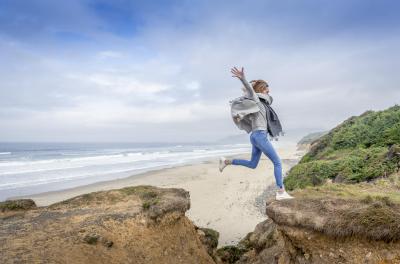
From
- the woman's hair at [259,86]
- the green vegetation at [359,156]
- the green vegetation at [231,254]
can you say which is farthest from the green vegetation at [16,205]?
the green vegetation at [359,156]


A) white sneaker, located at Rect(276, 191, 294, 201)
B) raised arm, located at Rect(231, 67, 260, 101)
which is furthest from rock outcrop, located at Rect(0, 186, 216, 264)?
raised arm, located at Rect(231, 67, 260, 101)

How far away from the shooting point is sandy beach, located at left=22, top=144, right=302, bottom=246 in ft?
40.6

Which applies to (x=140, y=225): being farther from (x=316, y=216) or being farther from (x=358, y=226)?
(x=358, y=226)

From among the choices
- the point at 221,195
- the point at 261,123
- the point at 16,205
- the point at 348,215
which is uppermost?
the point at 261,123

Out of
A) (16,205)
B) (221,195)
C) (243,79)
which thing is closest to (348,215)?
(243,79)

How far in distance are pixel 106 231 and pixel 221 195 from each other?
11.9 metres

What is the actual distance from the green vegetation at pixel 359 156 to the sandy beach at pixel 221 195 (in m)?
2.30

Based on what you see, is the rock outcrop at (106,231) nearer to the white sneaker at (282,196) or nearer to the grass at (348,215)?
the white sneaker at (282,196)

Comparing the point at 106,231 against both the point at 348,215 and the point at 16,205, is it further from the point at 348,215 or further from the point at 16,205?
the point at 348,215

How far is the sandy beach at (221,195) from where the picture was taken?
1237 centimetres

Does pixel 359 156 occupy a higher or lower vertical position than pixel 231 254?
higher

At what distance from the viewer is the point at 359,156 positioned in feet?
41.0

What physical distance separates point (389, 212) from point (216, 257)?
13.7 feet

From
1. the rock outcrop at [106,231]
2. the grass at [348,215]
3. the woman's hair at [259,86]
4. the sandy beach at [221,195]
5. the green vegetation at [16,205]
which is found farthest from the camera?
the sandy beach at [221,195]
